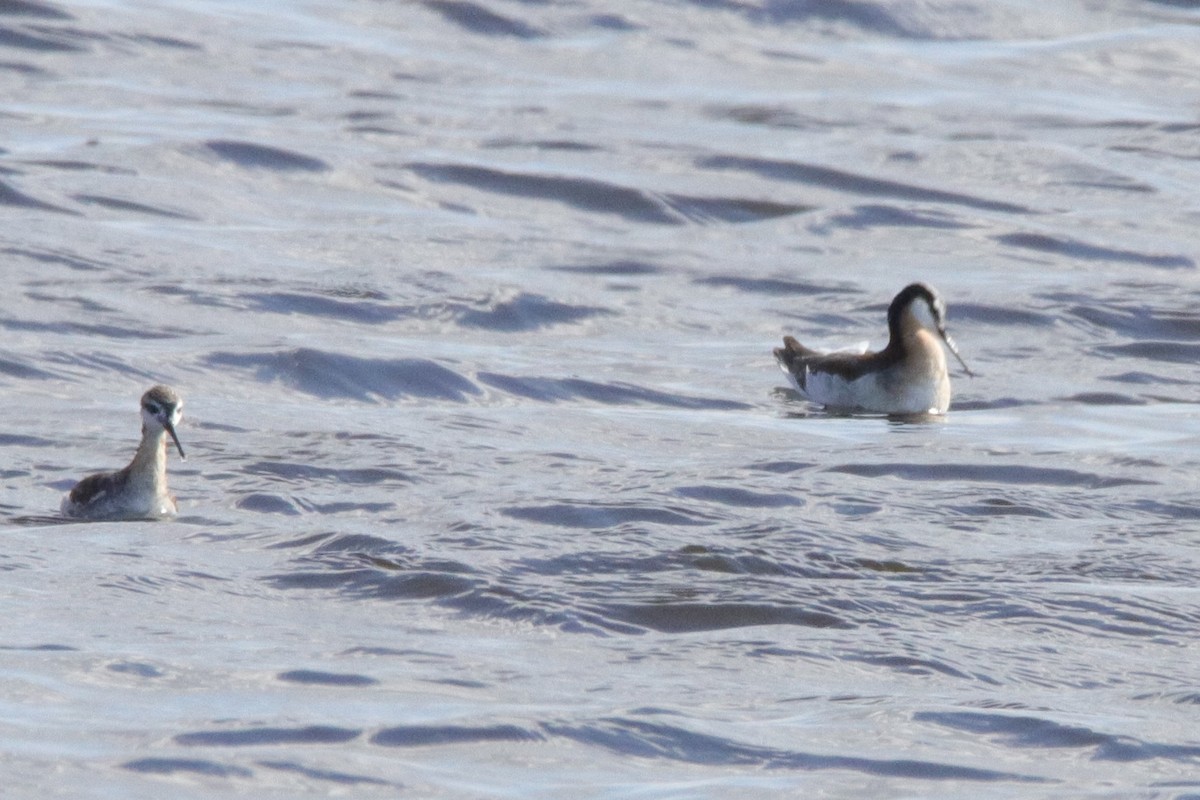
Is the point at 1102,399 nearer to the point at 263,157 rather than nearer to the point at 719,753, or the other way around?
the point at 719,753

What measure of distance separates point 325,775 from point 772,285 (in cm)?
1138

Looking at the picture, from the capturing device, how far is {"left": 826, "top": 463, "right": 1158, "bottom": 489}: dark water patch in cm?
1189

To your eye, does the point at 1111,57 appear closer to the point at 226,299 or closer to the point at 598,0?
the point at 598,0

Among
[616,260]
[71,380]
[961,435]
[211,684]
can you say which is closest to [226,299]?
[71,380]

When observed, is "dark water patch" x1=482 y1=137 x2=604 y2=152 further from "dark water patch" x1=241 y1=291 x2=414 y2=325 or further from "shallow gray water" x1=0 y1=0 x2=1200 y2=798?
"dark water patch" x1=241 y1=291 x2=414 y2=325

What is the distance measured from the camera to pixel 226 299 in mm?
15836

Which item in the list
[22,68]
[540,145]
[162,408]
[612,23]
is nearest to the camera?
[162,408]

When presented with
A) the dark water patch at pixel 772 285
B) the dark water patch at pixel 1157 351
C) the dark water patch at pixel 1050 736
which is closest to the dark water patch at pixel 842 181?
the dark water patch at pixel 772 285

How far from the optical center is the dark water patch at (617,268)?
58.6 ft

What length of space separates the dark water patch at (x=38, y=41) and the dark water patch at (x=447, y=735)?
60.1ft

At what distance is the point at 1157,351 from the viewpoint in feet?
52.1

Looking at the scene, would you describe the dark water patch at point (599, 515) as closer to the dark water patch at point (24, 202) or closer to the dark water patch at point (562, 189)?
the dark water patch at point (24, 202)

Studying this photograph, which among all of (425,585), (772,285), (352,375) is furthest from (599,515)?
(772,285)

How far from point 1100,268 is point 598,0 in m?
11.9
